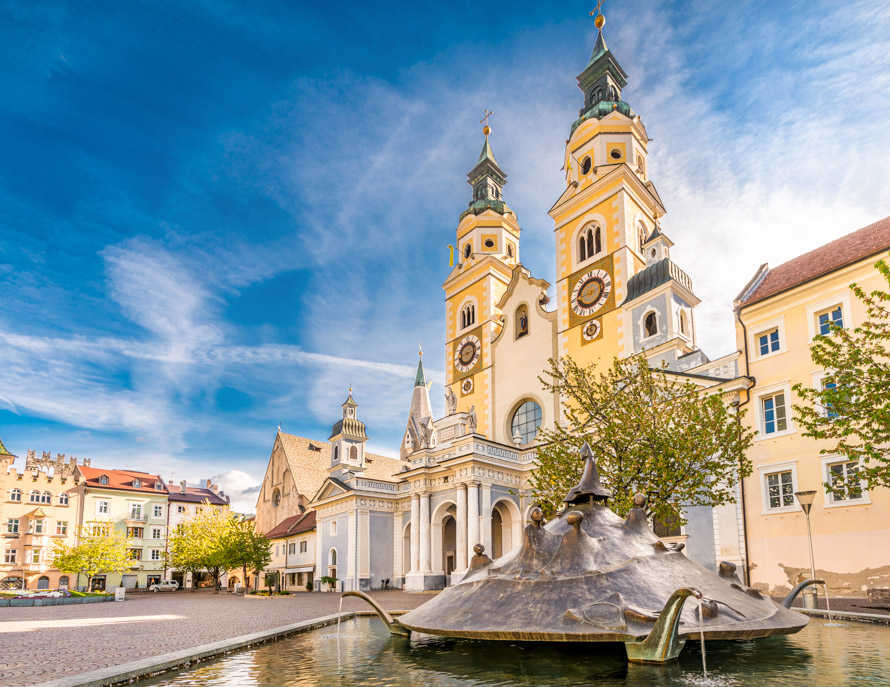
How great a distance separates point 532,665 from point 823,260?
24767 millimetres

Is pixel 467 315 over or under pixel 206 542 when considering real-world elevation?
over

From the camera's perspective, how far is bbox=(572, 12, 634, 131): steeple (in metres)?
47.8

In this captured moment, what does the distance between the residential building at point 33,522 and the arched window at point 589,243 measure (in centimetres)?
5180

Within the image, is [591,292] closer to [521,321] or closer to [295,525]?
[521,321]

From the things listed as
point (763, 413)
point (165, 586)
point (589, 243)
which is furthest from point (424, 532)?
point (165, 586)

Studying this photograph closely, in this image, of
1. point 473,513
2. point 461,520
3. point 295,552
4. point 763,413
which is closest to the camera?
point 763,413

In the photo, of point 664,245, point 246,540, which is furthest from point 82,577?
point 664,245

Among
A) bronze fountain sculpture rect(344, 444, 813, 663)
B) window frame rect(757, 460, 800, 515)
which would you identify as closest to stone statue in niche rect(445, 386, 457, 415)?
window frame rect(757, 460, 800, 515)

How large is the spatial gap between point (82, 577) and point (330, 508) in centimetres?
2701

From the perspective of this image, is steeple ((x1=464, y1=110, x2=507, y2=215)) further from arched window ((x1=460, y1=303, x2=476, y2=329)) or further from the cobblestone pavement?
the cobblestone pavement

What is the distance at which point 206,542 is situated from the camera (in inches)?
2172

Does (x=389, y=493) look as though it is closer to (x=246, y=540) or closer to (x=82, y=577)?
(x=246, y=540)

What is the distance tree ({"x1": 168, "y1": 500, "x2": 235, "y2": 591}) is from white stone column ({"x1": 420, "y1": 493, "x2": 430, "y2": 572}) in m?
20.0

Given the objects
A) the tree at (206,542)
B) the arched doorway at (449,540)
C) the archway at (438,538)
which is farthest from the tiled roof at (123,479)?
the archway at (438,538)
